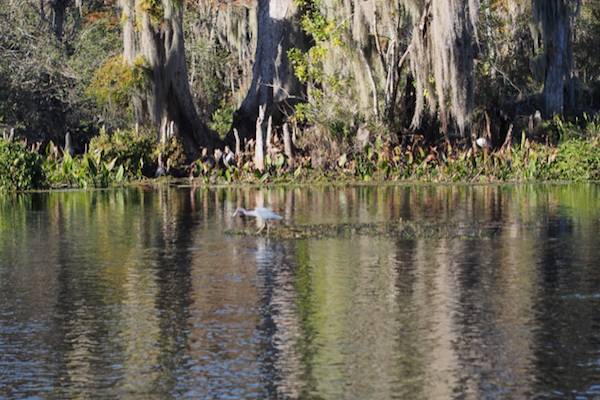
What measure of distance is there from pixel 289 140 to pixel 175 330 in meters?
23.2

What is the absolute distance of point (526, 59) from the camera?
42219mm

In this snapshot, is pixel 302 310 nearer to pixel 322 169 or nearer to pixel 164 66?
pixel 322 169

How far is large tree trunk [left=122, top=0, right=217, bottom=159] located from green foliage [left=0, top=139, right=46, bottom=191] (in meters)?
6.35

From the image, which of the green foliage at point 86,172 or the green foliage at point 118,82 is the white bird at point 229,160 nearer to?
the green foliage at point 86,172

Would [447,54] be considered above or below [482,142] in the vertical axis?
above

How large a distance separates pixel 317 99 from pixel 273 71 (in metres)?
3.48

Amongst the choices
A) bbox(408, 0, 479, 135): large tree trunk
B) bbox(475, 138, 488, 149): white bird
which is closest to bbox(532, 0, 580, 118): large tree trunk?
bbox(475, 138, 488, 149): white bird

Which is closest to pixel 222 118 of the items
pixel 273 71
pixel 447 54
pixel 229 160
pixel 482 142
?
pixel 273 71

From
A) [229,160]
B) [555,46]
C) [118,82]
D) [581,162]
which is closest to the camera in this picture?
[581,162]

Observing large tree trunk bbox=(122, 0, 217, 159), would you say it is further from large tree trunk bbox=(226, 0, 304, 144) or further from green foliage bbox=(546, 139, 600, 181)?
green foliage bbox=(546, 139, 600, 181)

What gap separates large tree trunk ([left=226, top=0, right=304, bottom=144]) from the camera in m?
35.2

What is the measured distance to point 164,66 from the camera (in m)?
33.9

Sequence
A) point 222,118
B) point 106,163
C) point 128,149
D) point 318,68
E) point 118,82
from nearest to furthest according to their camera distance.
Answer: point 106,163 < point 128,149 < point 318,68 < point 118,82 < point 222,118

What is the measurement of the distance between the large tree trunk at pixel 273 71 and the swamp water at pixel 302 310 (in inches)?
684
